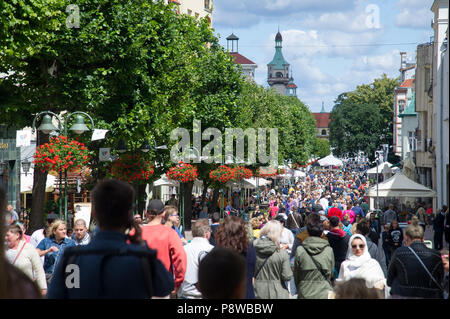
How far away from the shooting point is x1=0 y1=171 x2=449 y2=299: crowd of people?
403 centimetres

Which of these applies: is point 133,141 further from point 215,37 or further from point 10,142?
point 215,37

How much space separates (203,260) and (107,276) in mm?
524

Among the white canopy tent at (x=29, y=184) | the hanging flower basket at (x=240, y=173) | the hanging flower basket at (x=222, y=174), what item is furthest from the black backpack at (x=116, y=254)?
the hanging flower basket at (x=240, y=173)

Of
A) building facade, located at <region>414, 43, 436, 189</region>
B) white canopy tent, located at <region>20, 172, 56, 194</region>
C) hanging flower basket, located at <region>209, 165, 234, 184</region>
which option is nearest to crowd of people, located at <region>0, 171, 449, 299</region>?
white canopy tent, located at <region>20, 172, 56, 194</region>

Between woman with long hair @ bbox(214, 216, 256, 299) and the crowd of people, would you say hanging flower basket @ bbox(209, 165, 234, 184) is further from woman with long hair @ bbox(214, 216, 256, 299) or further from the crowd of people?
woman with long hair @ bbox(214, 216, 256, 299)

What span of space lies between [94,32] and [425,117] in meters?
30.7

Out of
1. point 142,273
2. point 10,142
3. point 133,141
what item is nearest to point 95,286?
point 142,273

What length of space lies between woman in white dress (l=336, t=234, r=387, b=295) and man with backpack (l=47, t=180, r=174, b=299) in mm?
4743

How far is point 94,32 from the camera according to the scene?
71.6 feet

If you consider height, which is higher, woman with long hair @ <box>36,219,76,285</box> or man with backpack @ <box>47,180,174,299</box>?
man with backpack @ <box>47,180,174,299</box>

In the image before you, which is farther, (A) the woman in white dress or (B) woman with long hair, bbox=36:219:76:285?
(B) woman with long hair, bbox=36:219:76:285

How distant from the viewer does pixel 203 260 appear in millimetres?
4070

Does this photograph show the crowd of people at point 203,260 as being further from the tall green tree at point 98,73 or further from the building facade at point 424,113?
the building facade at point 424,113

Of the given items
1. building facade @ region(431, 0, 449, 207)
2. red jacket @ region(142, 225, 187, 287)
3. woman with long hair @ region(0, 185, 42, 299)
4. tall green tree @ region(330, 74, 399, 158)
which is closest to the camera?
woman with long hair @ region(0, 185, 42, 299)
